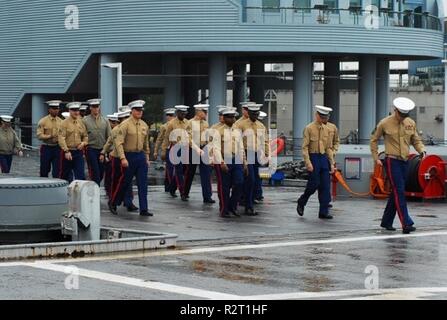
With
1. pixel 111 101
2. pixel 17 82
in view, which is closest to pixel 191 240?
pixel 111 101

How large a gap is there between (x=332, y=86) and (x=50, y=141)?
33134mm

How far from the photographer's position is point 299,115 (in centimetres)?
4584

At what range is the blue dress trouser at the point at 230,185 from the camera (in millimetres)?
18016

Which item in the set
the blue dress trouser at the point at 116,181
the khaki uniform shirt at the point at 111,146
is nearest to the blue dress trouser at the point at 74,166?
the khaki uniform shirt at the point at 111,146

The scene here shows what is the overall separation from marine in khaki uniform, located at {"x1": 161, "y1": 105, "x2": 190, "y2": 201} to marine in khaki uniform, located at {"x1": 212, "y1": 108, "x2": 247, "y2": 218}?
2807 millimetres

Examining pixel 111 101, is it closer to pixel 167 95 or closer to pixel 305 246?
pixel 167 95

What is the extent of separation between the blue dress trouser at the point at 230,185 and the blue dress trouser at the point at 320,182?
3.41ft

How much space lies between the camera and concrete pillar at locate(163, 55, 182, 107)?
46719 mm

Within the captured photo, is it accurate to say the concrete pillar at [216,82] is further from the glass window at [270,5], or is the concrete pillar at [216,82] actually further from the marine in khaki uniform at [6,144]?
the marine in khaki uniform at [6,144]

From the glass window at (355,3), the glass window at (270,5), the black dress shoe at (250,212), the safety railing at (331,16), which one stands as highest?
the glass window at (355,3)

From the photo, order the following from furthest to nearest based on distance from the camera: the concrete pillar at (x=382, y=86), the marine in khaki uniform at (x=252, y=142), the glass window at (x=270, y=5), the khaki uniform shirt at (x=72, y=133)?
the concrete pillar at (x=382, y=86), the glass window at (x=270, y=5), the khaki uniform shirt at (x=72, y=133), the marine in khaki uniform at (x=252, y=142)
